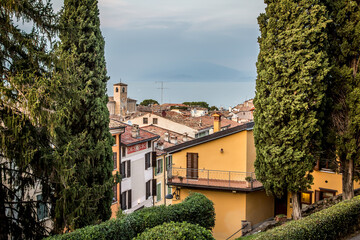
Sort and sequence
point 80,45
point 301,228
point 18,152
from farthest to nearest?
point 80,45 → point 301,228 → point 18,152

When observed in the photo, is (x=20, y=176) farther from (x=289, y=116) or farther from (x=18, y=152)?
(x=289, y=116)

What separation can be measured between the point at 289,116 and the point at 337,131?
8.26 feet

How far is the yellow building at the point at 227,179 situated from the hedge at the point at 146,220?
15.4ft

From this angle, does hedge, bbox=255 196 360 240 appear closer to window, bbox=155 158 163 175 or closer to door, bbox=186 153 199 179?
door, bbox=186 153 199 179

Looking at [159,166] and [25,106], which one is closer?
[25,106]

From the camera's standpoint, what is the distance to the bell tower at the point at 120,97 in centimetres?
8219

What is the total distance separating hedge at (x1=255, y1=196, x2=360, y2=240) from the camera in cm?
876

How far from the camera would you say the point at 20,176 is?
790 cm

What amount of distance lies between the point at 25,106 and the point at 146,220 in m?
5.85

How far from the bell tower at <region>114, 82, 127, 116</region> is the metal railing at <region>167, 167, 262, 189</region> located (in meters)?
63.6

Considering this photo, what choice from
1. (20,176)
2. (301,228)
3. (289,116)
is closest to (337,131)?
(289,116)

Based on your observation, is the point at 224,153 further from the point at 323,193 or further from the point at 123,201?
the point at 123,201

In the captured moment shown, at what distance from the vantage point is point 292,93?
13367 millimetres

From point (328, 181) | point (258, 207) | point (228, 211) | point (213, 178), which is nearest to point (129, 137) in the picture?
point (213, 178)
